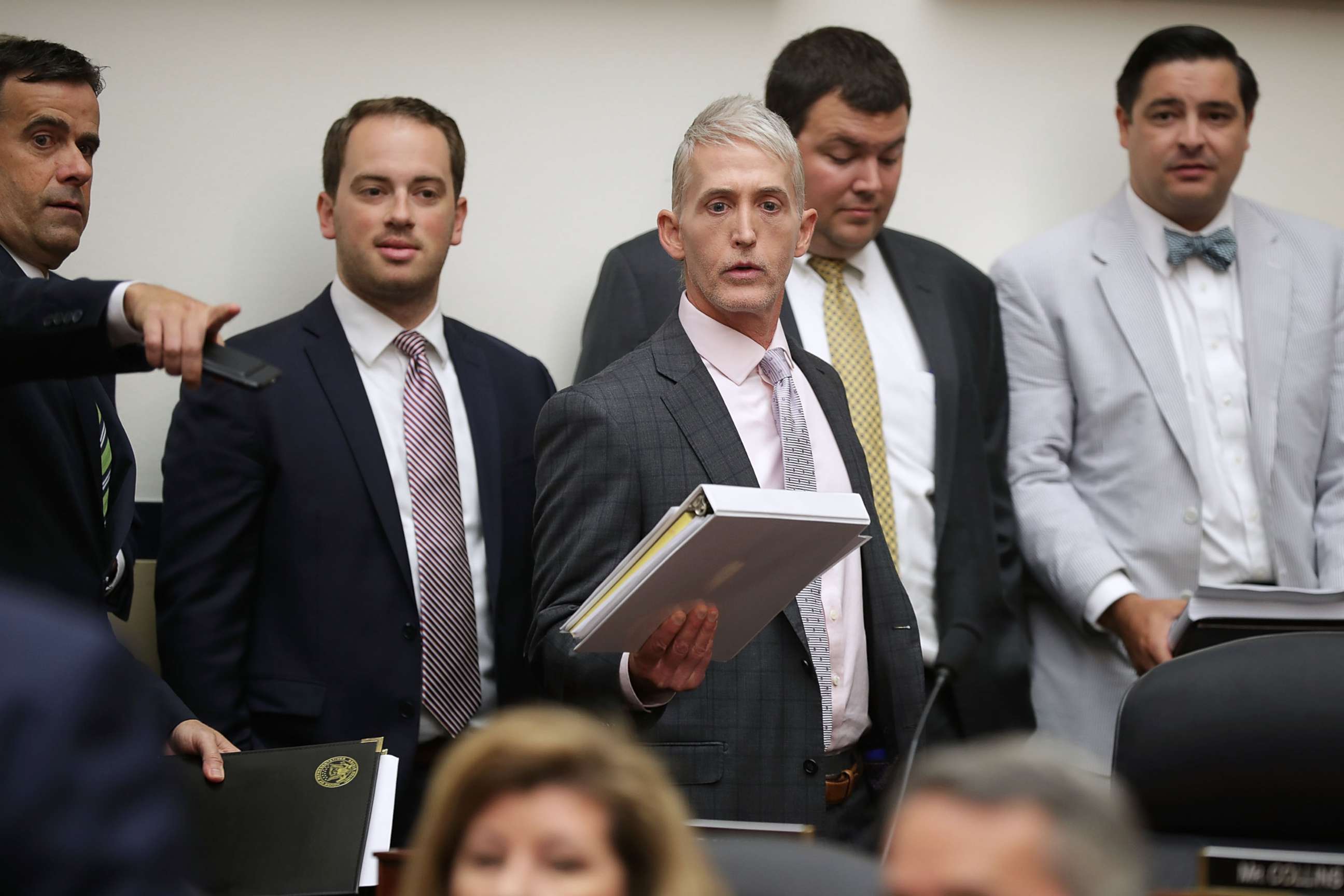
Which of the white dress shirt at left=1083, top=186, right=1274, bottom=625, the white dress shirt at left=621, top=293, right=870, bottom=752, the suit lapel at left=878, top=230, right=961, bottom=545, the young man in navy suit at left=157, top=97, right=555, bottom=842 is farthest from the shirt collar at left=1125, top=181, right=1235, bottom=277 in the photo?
the young man in navy suit at left=157, top=97, right=555, bottom=842

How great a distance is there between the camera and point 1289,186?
409 centimetres

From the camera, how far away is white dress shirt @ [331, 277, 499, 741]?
9.73 ft

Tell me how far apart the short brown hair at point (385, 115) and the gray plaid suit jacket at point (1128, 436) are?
1339 mm

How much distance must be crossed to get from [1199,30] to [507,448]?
1926mm

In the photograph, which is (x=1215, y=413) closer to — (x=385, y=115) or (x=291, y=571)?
(x=385, y=115)

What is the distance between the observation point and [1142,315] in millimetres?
3398

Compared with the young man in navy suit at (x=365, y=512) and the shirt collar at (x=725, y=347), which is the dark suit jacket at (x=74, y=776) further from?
the young man in navy suit at (x=365, y=512)

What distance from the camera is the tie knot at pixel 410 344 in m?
3.07

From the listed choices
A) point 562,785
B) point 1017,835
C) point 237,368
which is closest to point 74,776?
point 562,785

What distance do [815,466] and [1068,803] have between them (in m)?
1.47

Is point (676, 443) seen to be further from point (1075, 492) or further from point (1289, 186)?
point (1289, 186)

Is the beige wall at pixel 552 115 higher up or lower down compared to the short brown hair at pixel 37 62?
higher up

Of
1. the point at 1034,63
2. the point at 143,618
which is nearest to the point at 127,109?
the point at 143,618

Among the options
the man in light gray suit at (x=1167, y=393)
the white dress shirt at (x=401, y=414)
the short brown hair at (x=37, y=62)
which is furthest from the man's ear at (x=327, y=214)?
the man in light gray suit at (x=1167, y=393)
